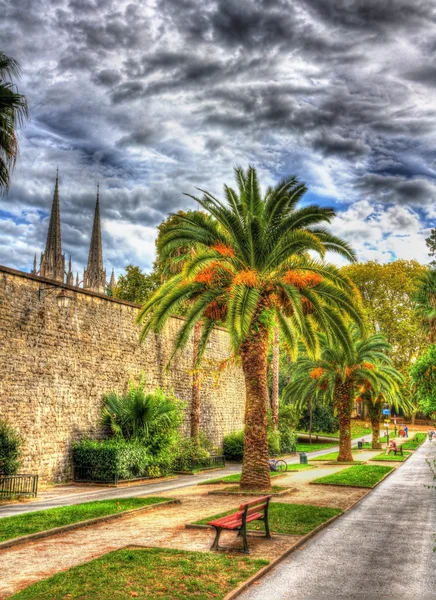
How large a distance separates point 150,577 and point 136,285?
3884 cm

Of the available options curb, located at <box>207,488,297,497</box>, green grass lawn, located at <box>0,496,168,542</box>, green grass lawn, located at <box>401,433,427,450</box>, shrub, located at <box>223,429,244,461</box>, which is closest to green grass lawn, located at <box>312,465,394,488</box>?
curb, located at <box>207,488,297,497</box>

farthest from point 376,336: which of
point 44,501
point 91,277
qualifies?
point 91,277

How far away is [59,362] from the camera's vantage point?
21.9m

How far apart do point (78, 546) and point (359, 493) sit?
414 inches

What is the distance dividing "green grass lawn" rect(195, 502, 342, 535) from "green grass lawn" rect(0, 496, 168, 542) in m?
2.43

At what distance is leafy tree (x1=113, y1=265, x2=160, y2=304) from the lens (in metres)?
45.2

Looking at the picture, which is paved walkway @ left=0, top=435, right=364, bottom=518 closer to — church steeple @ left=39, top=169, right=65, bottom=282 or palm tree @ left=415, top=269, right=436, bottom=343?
palm tree @ left=415, top=269, right=436, bottom=343

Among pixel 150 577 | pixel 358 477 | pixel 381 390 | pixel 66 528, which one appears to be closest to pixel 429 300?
pixel 381 390

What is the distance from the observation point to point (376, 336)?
3145 cm

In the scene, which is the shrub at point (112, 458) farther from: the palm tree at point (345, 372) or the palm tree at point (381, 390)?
the palm tree at point (381, 390)

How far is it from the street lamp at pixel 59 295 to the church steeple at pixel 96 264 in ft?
225

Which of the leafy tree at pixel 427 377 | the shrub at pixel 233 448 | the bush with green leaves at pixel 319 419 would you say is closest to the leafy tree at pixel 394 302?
the bush with green leaves at pixel 319 419

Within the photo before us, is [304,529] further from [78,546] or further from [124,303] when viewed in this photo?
[124,303]

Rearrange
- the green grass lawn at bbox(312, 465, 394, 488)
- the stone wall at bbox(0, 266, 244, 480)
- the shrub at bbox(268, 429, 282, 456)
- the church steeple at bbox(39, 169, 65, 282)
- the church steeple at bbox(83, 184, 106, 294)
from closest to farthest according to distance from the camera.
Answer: the stone wall at bbox(0, 266, 244, 480) → the green grass lawn at bbox(312, 465, 394, 488) → the shrub at bbox(268, 429, 282, 456) → the church steeple at bbox(39, 169, 65, 282) → the church steeple at bbox(83, 184, 106, 294)
